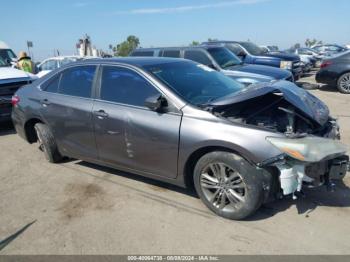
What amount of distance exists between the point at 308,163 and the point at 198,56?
6.54 meters

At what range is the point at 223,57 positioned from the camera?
31.4 feet

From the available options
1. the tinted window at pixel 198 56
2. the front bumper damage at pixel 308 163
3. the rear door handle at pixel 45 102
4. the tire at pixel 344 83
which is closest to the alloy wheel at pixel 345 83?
the tire at pixel 344 83

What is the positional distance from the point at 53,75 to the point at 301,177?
392 centimetres

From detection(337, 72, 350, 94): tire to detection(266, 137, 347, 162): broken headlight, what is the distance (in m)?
9.34

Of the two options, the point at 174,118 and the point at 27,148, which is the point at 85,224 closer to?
the point at 174,118

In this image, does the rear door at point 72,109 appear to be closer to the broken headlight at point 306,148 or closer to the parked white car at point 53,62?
the broken headlight at point 306,148

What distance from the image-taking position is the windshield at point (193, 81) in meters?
3.99

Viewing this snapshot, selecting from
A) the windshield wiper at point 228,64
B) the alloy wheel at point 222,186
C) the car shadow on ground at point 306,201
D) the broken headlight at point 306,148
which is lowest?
the car shadow on ground at point 306,201

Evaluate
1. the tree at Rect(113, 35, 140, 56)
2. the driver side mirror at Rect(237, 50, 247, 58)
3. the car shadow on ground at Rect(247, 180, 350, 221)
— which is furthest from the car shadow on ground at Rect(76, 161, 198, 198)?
the tree at Rect(113, 35, 140, 56)

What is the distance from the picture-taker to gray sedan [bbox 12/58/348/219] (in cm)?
332

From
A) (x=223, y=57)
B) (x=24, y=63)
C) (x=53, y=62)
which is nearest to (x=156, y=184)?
(x=223, y=57)

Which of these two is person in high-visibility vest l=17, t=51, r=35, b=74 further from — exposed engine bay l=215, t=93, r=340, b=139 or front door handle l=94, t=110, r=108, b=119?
exposed engine bay l=215, t=93, r=340, b=139

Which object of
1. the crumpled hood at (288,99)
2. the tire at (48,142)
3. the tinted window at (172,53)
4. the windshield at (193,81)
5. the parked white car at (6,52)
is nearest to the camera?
the crumpled hood at (288,99)

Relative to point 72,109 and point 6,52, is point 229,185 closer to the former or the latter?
point 72,109
